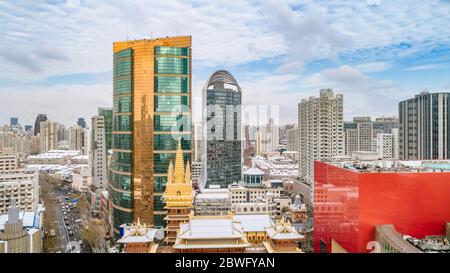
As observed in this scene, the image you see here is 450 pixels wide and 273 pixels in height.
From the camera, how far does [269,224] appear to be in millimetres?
3787

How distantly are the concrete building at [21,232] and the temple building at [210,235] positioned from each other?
0.98 meters

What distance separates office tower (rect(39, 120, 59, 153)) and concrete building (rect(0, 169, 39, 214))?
0.74m

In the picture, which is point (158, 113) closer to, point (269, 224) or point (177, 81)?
point (177, 81)

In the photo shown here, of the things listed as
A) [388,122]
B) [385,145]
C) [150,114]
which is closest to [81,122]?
[388,122]

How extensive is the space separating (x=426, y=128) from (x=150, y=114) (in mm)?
5496

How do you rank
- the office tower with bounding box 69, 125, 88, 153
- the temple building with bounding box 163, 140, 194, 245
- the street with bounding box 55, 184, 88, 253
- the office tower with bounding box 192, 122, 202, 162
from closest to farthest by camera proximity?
the office tower with bounding box 69, 125, 88, 153 → the street with bounding box 55, 184, 88, 253 → the temple building with bounding box 163, 140, 194, 245 → the office tower with bounding box 192, 122, 202, 162

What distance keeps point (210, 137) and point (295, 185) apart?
3.82 metres

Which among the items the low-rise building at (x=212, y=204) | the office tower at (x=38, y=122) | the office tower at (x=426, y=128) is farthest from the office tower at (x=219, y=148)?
the office tower at (x=38, y=122)

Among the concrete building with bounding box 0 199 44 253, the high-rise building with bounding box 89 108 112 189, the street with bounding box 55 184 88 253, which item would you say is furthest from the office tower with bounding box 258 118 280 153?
the high-rise building with bounding box 89 108 112 189

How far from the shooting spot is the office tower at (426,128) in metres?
3.25

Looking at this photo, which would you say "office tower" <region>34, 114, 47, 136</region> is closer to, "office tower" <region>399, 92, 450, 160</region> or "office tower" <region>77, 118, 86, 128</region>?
"office tower" <region>77, 118, 86, 128</region>

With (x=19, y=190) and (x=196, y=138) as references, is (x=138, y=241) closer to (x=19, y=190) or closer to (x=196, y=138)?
(x=19, y=190)

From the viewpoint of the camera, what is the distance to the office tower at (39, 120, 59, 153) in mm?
2467

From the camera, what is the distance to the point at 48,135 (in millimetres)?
2582
